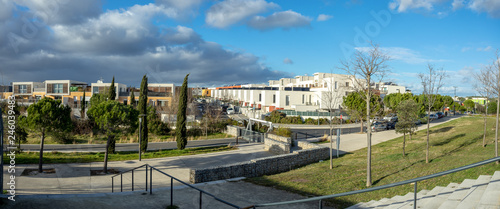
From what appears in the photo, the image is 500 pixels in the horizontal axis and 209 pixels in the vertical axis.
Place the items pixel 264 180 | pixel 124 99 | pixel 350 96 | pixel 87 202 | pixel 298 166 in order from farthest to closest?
pixel 124 99 → pixel 350 96 → pixel 298 166 → pixel 264 180 → pixel 87 202

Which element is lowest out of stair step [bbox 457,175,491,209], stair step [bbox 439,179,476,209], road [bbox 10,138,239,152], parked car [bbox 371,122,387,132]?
road [bbox 10,138,239,152]

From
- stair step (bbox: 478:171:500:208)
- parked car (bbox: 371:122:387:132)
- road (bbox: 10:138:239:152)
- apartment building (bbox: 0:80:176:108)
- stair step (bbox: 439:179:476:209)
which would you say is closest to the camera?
stair step (bbox: 478:171:500:208)

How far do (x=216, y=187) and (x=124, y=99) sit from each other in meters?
46.4

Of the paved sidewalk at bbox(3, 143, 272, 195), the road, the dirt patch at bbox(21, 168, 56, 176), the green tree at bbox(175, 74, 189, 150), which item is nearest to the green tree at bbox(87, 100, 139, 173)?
the paved sidewalk at bbox(3, 143, 272, 195)

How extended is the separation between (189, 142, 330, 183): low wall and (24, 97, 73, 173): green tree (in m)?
8.22

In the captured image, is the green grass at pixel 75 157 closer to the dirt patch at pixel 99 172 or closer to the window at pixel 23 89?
the dirt patch at pixel 99 172

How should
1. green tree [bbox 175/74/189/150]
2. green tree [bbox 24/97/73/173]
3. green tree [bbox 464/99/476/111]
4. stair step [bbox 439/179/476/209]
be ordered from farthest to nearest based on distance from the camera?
1. green tree [bbox 464/99/476/111]
2. green tree [bbox 175/74/189/150]
3. green tree [bbox 24/97/73/173]
4. stair step [bbox 439/179/476/209]

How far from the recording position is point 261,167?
50.6 ft

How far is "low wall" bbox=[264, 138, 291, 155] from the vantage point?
72.6 feet

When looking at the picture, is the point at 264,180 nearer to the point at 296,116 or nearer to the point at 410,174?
the point at 410,174

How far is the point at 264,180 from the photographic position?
13.1 m

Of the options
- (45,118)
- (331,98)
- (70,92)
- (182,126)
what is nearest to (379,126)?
(331,98)

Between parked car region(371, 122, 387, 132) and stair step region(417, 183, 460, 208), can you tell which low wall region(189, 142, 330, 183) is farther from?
parked car region(371, 122, 387, 132)

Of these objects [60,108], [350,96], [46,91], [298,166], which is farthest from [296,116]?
[46,91]
